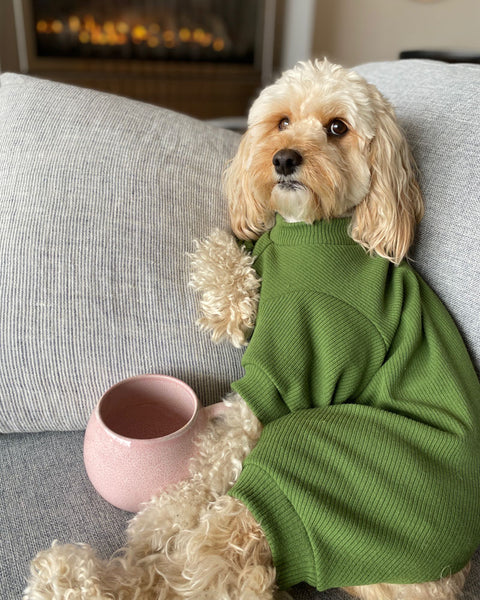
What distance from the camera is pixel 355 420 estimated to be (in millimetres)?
868

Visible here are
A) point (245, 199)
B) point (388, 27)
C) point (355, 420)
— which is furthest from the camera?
point (388, 27)

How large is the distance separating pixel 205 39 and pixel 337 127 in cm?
324

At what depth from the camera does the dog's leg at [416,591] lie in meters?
0.77

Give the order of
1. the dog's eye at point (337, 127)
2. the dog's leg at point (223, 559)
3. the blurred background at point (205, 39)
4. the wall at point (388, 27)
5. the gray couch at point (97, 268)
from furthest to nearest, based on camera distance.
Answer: the wall at point (388, 27) < the blurred background at point (205, 39) < the dog's eye at point (337, 127) < the gray couch at point (97, 268) < the dog's leg at point (223, 559)

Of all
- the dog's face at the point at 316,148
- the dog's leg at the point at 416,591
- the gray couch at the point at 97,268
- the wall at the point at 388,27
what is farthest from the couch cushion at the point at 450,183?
the wall at the point at 388,27

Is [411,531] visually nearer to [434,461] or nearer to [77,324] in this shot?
[434,461]

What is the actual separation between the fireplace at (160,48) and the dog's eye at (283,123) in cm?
295

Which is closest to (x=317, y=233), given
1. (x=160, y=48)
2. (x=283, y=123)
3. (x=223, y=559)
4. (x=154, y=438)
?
(x=283, y=123)

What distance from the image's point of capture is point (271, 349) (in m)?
0.93

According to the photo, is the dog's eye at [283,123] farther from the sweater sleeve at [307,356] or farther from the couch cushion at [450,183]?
the sweater sleeve at [307,356]

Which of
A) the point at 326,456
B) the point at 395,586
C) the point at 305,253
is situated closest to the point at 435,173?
the point at 305,253

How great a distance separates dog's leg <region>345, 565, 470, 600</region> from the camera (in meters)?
0.77

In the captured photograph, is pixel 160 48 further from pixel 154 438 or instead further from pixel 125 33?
pixel 154 438

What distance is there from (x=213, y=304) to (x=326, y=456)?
348 millimetres
